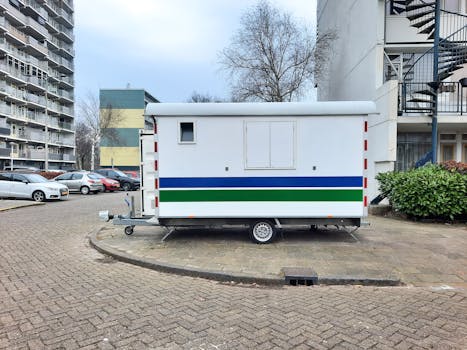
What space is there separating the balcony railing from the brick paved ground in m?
10.1

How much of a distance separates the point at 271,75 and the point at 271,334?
22.1 m

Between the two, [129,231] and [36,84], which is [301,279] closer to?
[129,231]

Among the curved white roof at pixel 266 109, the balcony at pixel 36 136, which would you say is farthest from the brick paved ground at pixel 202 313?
the balcony at pixel 36 136

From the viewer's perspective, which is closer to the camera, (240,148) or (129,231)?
(240,148)

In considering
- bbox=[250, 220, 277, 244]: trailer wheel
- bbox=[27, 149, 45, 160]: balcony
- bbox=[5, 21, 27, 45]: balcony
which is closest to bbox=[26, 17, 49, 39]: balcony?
bbox=[5, 21, 27, 45]: balcony

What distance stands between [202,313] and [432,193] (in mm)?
8044

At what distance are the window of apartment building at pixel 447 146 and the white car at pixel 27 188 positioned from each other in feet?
61.3

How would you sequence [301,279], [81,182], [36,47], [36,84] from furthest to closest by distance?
[36,47] → [36,84] → [81,182] → [301,279]

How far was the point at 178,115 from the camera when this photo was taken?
6.99m

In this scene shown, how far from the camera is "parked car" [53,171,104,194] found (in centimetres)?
2227

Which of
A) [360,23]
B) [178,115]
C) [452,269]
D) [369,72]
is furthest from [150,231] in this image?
[360,23]

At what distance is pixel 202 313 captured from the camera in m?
4.10

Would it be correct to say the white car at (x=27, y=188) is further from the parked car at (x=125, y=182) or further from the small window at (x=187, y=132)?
the small window at (x=187, y=132)

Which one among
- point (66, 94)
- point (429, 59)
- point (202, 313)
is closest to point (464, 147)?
point (429, 59)
